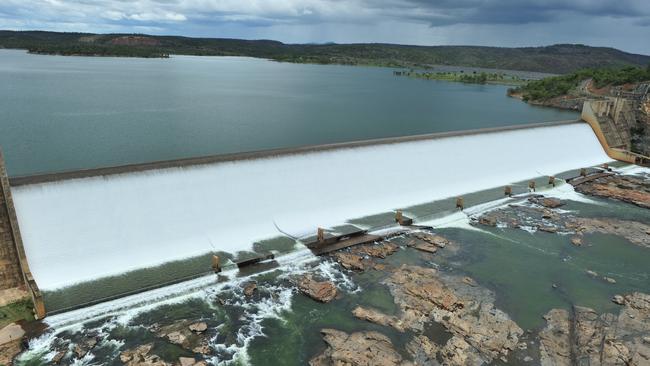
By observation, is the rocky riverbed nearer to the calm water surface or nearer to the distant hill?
the calm water surface

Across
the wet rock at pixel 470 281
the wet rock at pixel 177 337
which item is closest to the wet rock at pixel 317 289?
the wet rock at pixel 177 337

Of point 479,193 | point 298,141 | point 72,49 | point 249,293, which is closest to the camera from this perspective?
point 249,293

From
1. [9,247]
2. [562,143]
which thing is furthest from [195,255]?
[562,143]

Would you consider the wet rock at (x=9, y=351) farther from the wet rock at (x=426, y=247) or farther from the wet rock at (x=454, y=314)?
the wet rock at (x=426, y=247)

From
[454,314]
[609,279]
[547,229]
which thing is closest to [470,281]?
[454,314]

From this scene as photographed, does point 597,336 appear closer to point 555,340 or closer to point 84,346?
point 555,340

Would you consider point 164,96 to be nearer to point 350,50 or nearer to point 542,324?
point 542,324
